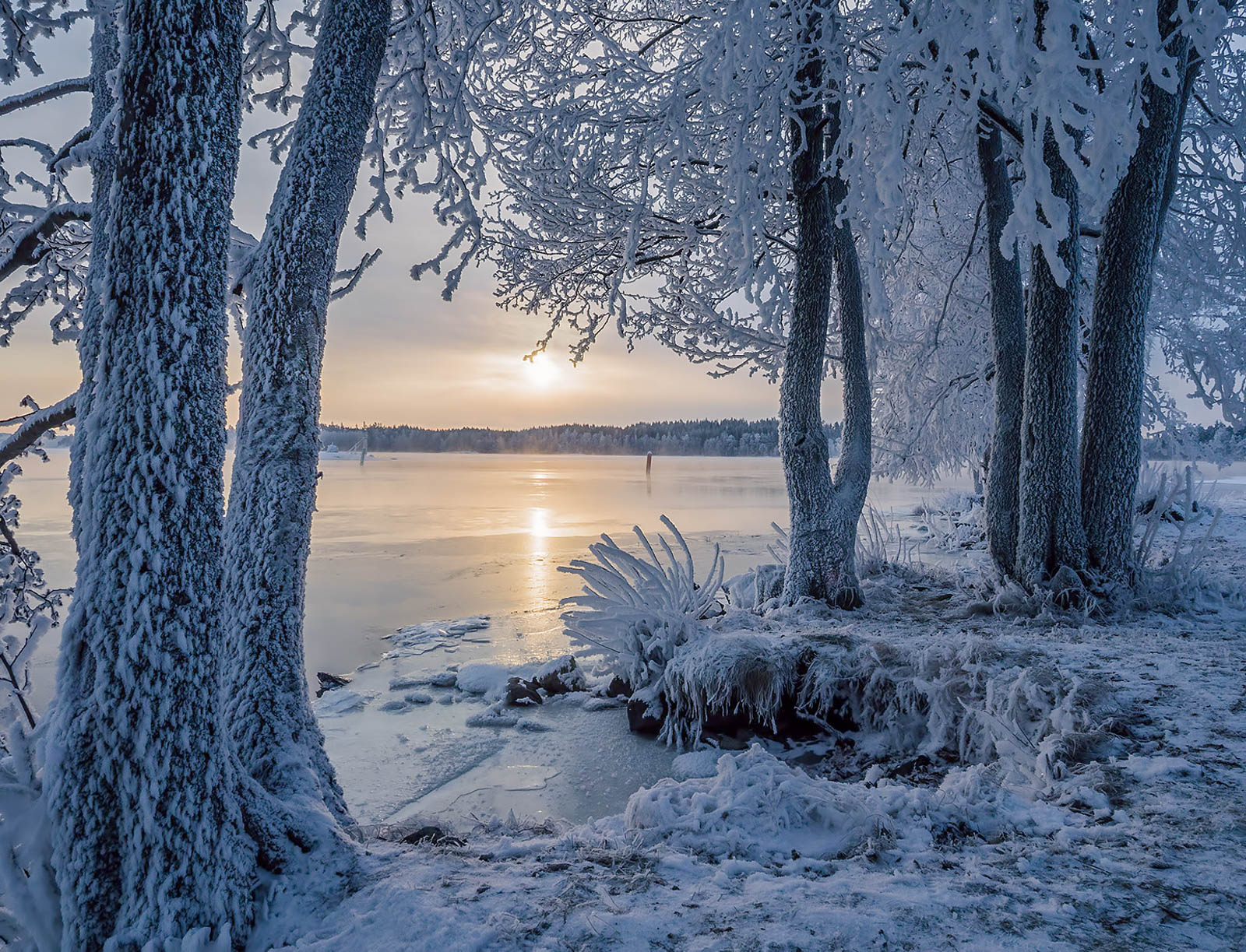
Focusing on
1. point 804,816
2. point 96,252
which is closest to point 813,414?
point 804,816

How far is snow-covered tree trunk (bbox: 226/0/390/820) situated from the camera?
2.65 m

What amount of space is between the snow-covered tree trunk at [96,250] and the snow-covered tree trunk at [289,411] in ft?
1.65

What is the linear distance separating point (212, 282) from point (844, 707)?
14.5 ft

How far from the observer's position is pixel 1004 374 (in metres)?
6.64

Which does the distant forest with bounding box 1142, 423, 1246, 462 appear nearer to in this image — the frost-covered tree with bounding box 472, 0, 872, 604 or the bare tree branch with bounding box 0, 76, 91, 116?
the frost-covered tree with bounding box 472, 0, 872, 604

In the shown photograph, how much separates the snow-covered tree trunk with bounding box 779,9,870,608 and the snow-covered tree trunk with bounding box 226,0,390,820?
488 centimetres

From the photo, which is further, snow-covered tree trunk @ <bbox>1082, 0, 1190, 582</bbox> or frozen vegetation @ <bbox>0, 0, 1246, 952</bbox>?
snow-covered tree trunk @ <bbox>1082, 0, 1190, 582</bbox>

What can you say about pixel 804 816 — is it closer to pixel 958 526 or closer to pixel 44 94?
pixel 44 94

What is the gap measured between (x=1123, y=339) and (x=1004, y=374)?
1.05 metres

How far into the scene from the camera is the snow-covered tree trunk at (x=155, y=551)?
1879 millimetres

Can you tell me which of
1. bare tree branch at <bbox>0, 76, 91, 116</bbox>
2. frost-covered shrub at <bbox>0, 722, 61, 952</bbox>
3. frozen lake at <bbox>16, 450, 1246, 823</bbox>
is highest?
bare tree branch at <bbox>0, 76, 91, 116</bbox>

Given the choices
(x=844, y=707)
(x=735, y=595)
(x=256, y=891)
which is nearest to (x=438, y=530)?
(x=735, y=595)

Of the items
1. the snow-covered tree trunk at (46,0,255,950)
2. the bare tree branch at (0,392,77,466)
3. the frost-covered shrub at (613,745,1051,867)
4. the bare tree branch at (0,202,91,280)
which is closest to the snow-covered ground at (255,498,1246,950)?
the frost-covered shrub at (613,745,1051,867)

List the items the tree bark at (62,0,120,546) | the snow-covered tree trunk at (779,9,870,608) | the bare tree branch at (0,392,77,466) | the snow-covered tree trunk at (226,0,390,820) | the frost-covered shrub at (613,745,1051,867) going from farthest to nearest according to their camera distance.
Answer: the snow-covered tree trunk at (779,9,870,608) → the bare tree branch at (0,392,77,466) → the snow-covered tree trunk at (226,0,390,820) → the frost-covered shrub at (613,745,1051,867) → the tree bark at (62,0,120,546)
